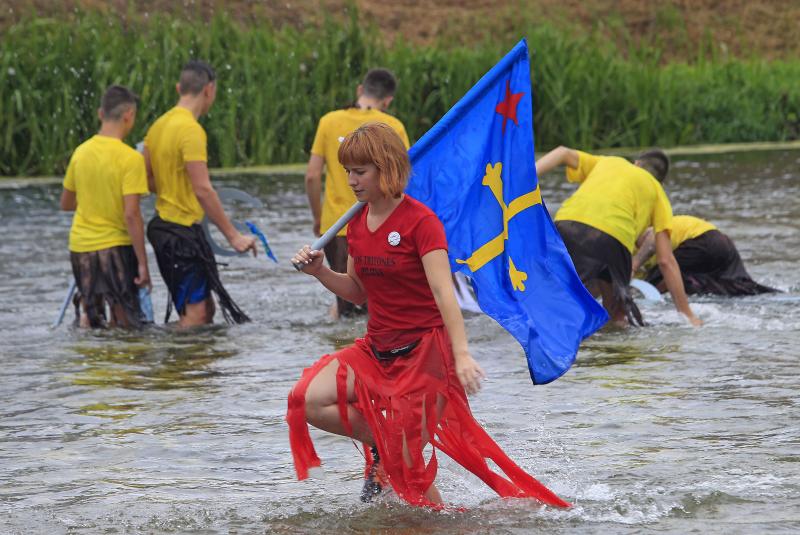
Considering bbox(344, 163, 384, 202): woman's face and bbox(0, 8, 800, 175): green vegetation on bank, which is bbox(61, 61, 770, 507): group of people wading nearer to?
bbox(344, 163, 384, 202): woman's face

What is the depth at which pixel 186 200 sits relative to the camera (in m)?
9.55

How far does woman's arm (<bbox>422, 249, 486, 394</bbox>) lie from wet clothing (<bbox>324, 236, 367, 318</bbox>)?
496cm

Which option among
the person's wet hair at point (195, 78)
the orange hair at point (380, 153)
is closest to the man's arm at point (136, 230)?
the person's wet hair at point (195, 78)

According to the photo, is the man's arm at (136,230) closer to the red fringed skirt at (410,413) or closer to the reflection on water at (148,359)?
the reflection on water at (148,359)

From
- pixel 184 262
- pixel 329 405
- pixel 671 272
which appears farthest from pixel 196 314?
pixel 329 405

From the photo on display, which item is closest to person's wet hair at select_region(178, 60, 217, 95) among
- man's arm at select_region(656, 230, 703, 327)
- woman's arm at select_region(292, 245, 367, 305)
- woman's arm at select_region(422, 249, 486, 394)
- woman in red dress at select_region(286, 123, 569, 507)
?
man's arm at select_region(656, 230, 703, 327)

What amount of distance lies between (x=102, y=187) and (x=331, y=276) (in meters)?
4.57

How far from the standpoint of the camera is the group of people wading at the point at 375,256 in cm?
509

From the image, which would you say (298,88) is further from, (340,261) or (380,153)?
(380,153)

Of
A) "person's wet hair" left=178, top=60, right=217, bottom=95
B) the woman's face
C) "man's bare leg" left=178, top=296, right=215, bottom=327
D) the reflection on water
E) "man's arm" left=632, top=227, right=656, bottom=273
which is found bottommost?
the reflection on water

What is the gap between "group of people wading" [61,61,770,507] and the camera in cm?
509

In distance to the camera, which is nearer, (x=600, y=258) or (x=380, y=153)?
(x=380, y=153)

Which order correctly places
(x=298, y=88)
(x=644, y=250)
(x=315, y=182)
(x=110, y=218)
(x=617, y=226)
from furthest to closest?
(x=298, y=88)
(x=644, y=250)
(x=315, y=182)
(x=110, y=218)
(x=617, y=226)

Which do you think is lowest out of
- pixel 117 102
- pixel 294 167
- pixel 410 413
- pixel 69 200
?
pixel 294 167
